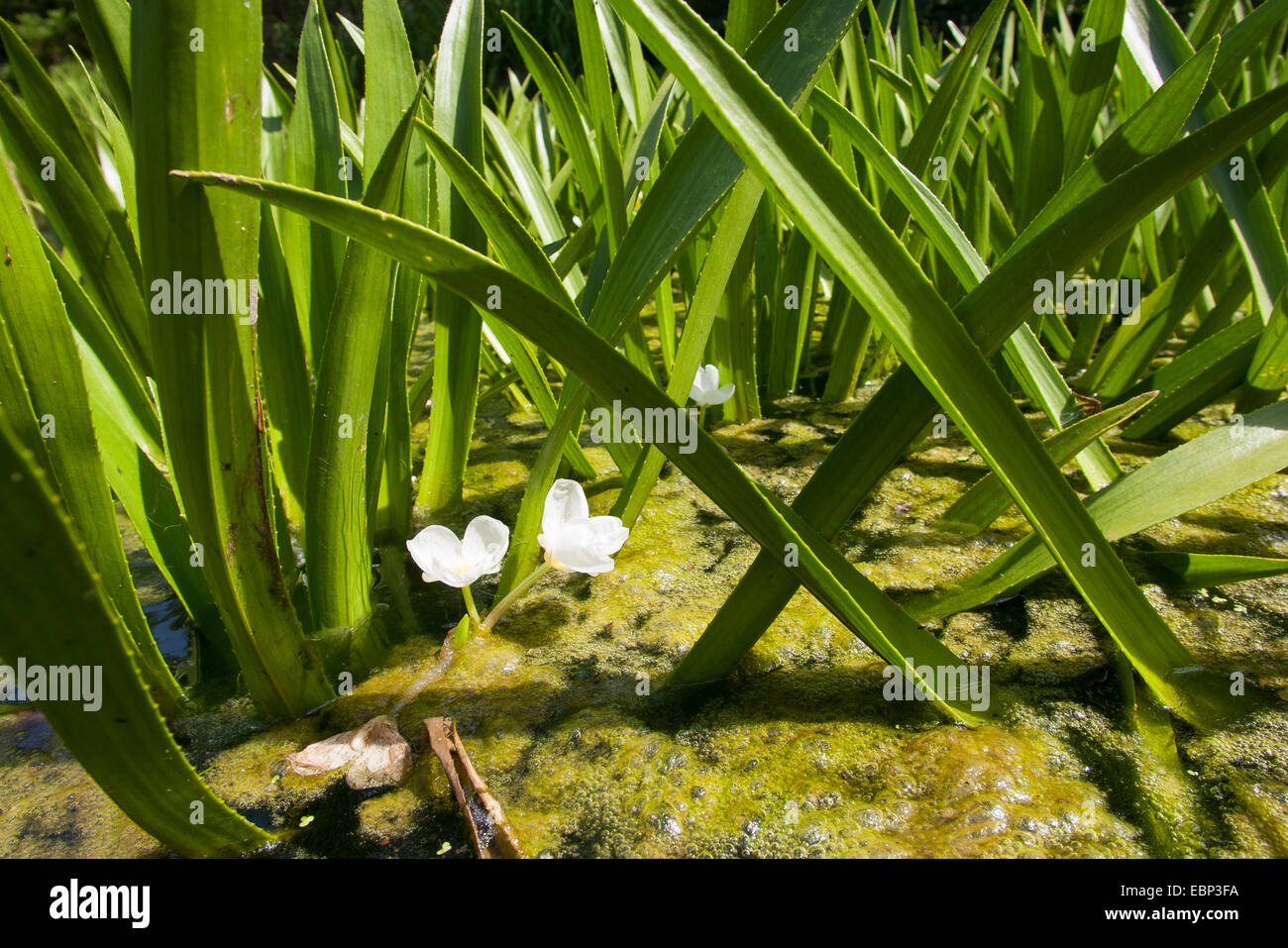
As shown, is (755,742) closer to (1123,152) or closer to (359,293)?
(359,293)

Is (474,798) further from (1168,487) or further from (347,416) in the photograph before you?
(1168,487)

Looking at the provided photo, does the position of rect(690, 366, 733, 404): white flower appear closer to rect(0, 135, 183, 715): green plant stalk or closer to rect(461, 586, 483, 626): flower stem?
rect(461, 586, 483, 626): flower stem

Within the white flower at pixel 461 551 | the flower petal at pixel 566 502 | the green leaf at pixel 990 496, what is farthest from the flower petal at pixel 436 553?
the green leaf at pixel 990 496

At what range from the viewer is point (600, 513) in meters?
1.14

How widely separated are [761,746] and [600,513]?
50 centimetres

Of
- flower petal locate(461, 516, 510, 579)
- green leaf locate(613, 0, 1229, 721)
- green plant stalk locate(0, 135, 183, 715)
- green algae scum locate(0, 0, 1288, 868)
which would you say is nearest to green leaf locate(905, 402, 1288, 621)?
green algae scum locate(0, 0, 1288, 868)

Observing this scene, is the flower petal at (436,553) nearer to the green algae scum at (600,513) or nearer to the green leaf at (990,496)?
the green algae scum at (600,513)

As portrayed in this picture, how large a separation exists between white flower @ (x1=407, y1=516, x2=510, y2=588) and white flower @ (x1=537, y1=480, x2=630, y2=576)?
2.1 inches

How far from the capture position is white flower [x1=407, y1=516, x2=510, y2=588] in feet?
2.73

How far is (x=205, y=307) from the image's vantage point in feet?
1.72

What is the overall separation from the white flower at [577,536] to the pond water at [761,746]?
0.34ft

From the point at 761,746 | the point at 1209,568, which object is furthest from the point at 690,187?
the point at 1209,568

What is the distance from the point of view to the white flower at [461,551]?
833mm

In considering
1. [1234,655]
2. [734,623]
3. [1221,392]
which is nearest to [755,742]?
[734,623]
